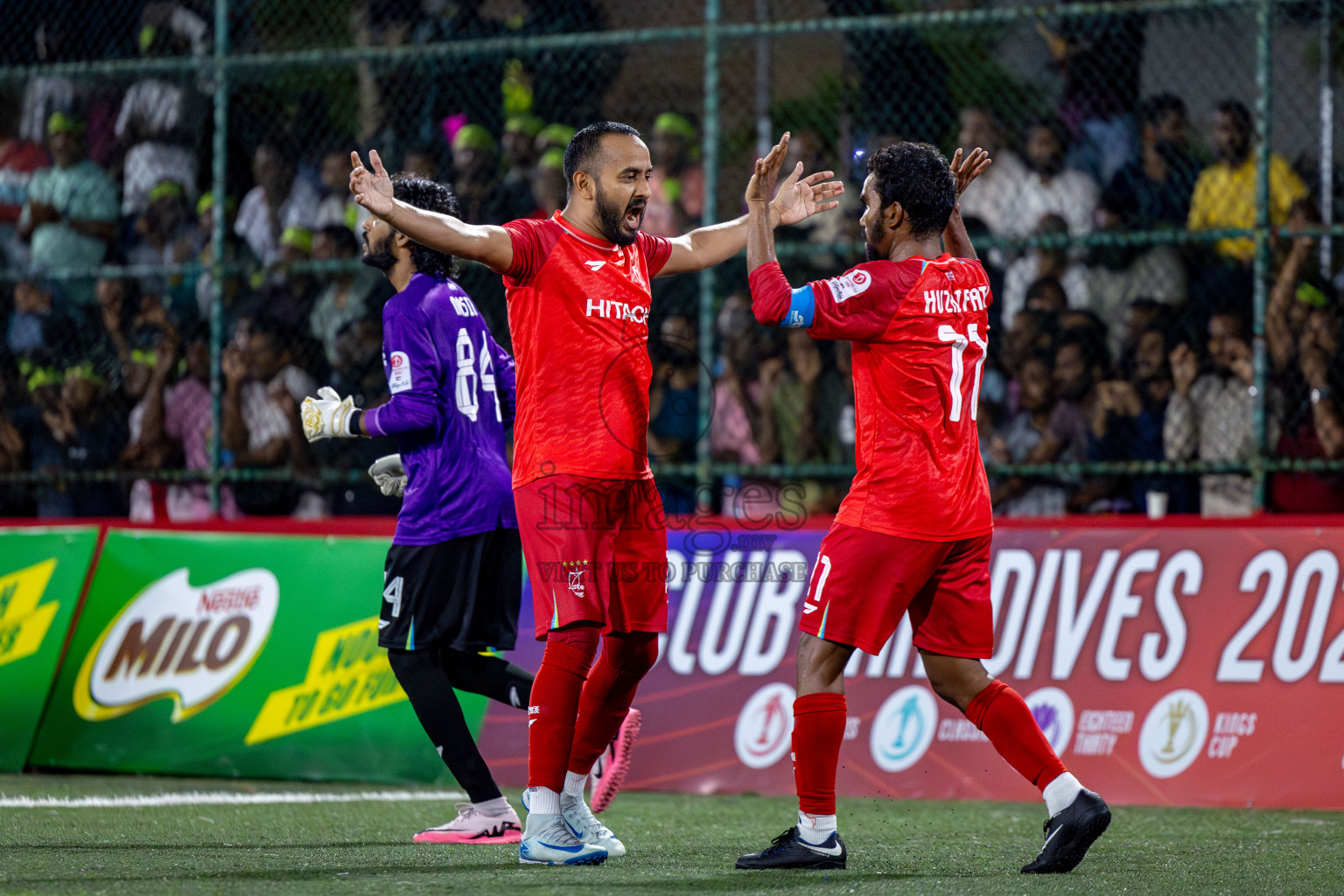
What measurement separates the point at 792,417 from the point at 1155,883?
434 centimetres

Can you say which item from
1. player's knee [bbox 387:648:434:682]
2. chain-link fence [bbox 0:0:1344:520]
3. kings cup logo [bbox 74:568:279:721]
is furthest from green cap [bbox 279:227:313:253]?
player's knee [bbox 387:648:434:682]

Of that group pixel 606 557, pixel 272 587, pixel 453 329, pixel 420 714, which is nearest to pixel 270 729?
pixel 272 587

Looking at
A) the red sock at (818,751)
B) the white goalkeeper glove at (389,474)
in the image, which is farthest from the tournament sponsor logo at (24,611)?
the red sock at (818,751)

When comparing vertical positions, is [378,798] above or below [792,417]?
below

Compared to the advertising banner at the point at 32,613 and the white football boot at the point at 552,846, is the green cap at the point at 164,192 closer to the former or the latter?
the advertising banner at the point at 32,613

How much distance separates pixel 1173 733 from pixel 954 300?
112 inches

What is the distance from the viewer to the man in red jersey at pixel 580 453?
14.8 ft

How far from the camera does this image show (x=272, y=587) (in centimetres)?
760

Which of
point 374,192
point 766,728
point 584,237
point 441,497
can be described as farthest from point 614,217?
point 766,728

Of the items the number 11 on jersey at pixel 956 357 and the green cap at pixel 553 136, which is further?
the green cap at pixel 553 136

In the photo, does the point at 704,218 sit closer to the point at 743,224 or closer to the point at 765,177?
the point at 743,224

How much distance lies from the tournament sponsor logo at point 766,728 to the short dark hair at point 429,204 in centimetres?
250

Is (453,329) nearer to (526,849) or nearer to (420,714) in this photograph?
(420,714)

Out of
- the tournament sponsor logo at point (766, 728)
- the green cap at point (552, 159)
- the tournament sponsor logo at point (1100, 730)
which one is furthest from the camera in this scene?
the green cap at point (552, 159)
